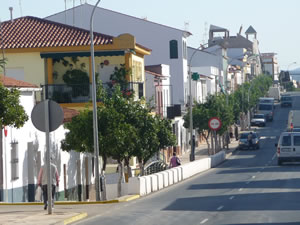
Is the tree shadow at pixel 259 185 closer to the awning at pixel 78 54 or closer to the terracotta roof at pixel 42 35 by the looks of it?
the awning at pixel 78 54

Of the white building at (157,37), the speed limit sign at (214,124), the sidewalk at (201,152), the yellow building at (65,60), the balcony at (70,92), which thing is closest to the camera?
the yellow building at (65,60)

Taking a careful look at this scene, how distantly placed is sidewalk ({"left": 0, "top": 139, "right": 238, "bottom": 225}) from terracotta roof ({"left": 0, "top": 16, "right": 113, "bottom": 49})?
18746 millimetres

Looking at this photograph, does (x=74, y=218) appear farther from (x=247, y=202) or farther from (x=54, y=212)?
(x=247, y=202)

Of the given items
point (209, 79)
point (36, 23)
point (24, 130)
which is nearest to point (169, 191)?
point (24, 130)

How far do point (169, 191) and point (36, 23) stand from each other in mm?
20022

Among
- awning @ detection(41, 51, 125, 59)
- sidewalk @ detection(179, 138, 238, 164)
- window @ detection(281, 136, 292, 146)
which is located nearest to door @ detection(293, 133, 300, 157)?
window @ detection(281, 136, 292, 146)

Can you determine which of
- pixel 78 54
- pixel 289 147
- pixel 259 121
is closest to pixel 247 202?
pixel 78 54

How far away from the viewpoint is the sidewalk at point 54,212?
1966 centimetres

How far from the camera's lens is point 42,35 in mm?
47094

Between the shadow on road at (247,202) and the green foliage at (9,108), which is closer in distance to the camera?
the green foliage at (9,108)

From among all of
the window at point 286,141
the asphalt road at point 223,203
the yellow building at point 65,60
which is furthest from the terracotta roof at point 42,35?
the window at point 286,141

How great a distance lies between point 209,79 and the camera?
106 metres

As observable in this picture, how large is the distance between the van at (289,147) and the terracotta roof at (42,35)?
13203 millimetres

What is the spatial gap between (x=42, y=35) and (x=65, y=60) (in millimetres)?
2246
